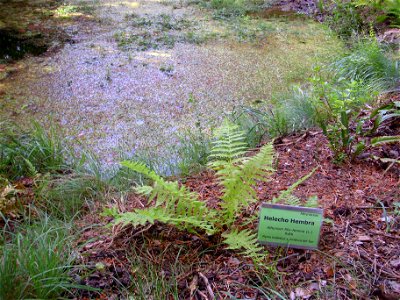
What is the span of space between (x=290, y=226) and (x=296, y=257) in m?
0.11

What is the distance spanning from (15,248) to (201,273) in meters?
0.63

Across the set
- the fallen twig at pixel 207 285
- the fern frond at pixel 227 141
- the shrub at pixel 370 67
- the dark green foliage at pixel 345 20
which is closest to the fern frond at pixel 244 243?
the fallen twig at pixel 207 285

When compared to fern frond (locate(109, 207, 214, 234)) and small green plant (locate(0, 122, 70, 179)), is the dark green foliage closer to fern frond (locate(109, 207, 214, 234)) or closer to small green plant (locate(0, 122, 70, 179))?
small green plant (locate(0, 122, 70, 179))

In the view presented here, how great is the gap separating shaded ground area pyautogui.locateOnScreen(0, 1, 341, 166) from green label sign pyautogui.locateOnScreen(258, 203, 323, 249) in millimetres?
1373

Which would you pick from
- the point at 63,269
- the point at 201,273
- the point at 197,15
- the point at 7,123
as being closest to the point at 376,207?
the point at 201,273

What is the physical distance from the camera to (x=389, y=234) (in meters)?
1.25

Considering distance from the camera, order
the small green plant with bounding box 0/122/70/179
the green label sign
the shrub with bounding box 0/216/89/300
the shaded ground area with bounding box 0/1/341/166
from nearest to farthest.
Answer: the shrub with bounding box 0/216/89/300
the green label sign
the small green plant with bounding box 0/122/70/179
the shaded ground area with bounding box 0/1/341/166

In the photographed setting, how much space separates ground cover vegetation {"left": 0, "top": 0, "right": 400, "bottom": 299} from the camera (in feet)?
3.68

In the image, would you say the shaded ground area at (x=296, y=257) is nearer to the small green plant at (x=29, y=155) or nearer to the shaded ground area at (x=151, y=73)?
the small green plant at (x=29, y=155)

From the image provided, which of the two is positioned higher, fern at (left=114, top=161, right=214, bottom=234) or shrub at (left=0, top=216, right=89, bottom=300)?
fern at (left=114, top=161, right=214, bottom=234)

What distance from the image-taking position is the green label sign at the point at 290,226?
1.16 m

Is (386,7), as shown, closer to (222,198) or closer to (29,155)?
(222,198)

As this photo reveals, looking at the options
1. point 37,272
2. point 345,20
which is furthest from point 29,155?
point 345,20

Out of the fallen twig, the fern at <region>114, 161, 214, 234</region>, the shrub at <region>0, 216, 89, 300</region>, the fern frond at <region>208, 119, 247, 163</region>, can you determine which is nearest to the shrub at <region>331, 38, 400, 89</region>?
the fern frond at <region>208, 119, 247, 163</region>
